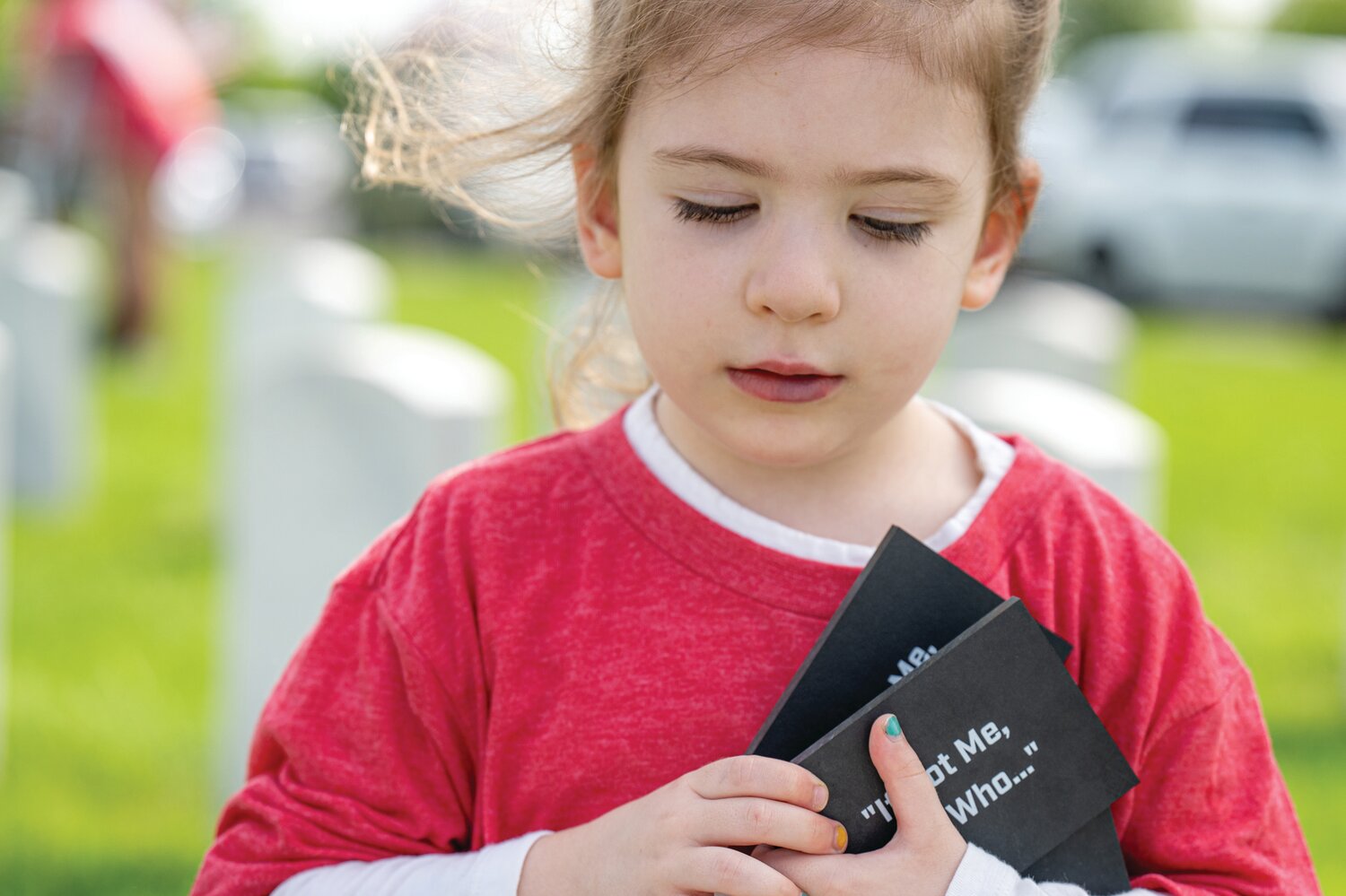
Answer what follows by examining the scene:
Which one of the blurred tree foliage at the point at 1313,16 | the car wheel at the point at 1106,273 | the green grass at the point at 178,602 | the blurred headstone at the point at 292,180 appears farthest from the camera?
the blurred tree foliage at the point at 1313,16

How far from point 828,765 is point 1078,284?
15.9m

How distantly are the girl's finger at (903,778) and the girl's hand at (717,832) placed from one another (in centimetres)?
6

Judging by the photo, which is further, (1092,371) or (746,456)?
(1092,371)

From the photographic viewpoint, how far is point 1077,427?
2.94 meters

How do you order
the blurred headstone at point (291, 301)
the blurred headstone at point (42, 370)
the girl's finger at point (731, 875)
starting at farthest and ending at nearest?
the blurred headstone at point (42, 370)
the blurred headstone at point (291, 301)
the girl's finger at point (731, 875)

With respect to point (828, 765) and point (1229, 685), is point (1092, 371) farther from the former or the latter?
point (828, 765)

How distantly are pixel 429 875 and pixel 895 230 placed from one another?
0.82m

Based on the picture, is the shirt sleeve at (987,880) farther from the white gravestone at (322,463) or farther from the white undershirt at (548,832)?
the white gravestone at (322,463)

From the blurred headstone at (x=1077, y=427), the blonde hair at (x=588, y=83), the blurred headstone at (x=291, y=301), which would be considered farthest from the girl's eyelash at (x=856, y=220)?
the blurred headstone at (x=291, y=301)

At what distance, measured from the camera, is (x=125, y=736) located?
13.9 ft

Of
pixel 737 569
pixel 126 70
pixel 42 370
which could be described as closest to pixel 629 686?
pixel 737 569

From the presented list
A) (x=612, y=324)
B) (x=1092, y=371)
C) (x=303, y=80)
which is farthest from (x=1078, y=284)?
(x=303, y=80)

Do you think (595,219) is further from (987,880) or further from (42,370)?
(42,370)

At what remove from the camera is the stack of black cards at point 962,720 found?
1496mm
